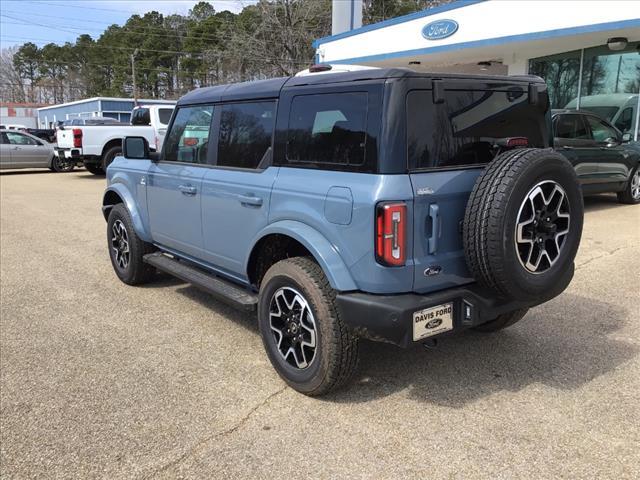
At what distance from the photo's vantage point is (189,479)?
2.64 m

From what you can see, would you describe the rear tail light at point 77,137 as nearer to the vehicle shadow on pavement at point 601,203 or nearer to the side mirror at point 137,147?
the side mirror at point 137,147

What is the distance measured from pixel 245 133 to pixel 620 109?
11.2 meters

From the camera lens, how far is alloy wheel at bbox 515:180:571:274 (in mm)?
3021

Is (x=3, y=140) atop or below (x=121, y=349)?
atop

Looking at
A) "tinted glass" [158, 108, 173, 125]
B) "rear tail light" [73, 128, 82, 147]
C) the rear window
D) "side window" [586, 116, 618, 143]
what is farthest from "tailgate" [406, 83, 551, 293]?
→ "rear tail light" [73, 128, 82, 147]

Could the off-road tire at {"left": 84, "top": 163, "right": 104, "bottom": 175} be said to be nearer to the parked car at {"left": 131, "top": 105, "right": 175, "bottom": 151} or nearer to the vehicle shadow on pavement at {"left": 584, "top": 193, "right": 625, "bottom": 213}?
the parked car at {"left": 131, "top": 105, "right": 175, "bottom": 151}

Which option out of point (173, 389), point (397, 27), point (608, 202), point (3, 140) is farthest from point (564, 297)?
point (3, 140)

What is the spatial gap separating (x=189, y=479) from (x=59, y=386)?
1430 mm

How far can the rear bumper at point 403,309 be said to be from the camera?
9.52 ft

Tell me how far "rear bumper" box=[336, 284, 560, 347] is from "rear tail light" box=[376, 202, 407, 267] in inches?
8.5

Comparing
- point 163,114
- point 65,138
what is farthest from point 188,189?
point 65,138

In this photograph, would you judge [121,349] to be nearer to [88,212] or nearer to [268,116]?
[268,116]

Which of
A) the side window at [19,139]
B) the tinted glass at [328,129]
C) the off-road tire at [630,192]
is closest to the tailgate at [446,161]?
the tinted glass at [328,129]

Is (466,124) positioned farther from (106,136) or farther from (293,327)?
(106,136)
